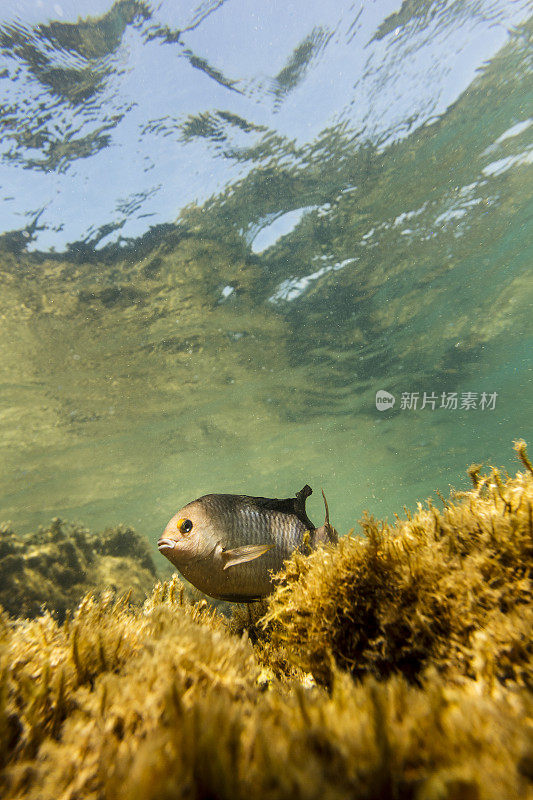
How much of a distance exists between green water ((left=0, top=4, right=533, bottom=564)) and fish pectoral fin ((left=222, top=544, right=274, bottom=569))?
13.8 ft

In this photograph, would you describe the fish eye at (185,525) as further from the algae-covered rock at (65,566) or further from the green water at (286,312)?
the algae-covered rock at (65,566)

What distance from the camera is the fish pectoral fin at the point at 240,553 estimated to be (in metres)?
2.38

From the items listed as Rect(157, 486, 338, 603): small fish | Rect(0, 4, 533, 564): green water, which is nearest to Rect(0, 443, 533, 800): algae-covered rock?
Rect(157, 486, 338, 603): small fish

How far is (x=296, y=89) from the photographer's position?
9477 mm

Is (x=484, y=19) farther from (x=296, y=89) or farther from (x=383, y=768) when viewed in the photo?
(x=383, y=768)

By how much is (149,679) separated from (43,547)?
Result: 10324 millimetres

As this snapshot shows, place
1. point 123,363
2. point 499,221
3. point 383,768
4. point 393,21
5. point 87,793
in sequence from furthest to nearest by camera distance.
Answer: point 123,363, point 499,221, point 393,21, point 87,793, point 383,768

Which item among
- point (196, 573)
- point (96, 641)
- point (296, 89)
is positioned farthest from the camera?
point (296, 89)

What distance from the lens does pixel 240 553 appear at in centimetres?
249

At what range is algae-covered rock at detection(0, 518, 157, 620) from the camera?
320 inches

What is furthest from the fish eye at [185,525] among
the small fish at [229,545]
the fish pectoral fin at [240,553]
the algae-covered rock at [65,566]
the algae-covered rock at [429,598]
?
the algae-covered rock at [65,566]

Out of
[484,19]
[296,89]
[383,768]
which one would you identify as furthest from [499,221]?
[383,768]

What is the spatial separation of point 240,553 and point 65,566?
925 cm

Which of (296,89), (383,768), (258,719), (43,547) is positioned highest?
(296,89)
